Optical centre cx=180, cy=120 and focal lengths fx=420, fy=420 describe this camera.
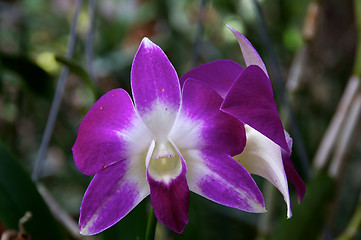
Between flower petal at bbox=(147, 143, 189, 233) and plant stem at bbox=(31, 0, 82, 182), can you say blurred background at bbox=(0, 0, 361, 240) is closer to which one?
plant stem at bbox=(31, 0, 82, 182)

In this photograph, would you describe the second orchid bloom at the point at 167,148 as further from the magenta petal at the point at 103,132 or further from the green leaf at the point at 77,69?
the green leaf at the point at 77,69

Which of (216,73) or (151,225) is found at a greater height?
(216,73)

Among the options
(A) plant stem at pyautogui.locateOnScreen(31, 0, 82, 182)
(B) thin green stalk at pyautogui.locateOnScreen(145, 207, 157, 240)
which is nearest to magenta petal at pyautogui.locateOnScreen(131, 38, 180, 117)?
(B) thin green stalk at pyautogui.locateOnScreen(145, 207, 157, 240)

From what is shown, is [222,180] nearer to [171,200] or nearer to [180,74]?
[171,200]

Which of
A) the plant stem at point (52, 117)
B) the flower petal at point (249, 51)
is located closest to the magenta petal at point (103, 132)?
the flower petal at point (249, 51)

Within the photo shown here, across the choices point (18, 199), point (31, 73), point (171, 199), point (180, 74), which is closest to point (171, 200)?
point (171, 199)

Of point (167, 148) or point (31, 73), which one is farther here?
point (31, 73)
